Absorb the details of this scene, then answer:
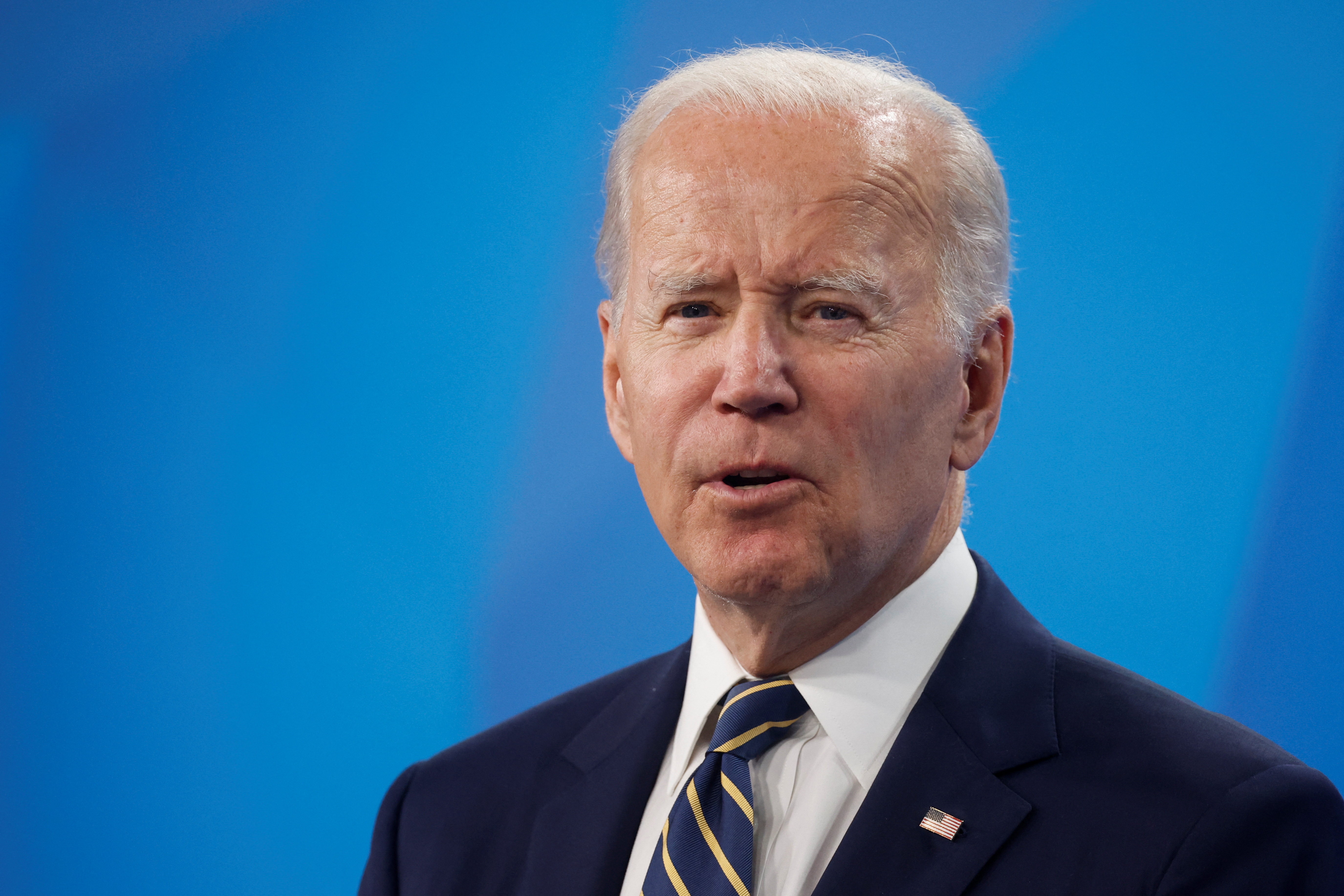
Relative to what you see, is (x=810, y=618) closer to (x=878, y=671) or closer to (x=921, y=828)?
(x=878, y=671)

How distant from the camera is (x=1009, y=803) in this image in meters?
1.82

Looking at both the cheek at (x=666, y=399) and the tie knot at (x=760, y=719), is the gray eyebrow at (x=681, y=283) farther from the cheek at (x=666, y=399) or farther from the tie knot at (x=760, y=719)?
the tie knot at (x=760, y=719)

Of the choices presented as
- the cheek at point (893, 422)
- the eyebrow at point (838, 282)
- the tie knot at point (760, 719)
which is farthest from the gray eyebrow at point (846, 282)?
the tie knot at point (760, 719)

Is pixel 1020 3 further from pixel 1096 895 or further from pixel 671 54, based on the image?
pixel 1096 895

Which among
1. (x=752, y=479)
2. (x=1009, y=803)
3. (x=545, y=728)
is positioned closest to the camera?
Answer: (x=1009, y=803)

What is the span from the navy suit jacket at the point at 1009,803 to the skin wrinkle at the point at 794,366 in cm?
26

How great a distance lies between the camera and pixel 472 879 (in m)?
2.25

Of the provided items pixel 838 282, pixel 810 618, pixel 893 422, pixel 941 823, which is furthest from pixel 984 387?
pixel 941 823

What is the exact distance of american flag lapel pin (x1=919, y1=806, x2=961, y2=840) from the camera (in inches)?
71.2

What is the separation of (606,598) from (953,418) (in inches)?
62.3

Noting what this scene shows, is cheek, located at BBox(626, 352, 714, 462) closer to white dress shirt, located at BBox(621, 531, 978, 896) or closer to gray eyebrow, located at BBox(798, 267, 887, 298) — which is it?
gray eyebrow, located at BBox(798, 267, 887, 298)

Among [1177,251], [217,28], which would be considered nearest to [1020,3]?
[1177,251]

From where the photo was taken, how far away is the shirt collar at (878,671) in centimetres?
197

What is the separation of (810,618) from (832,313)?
49 centimetres
